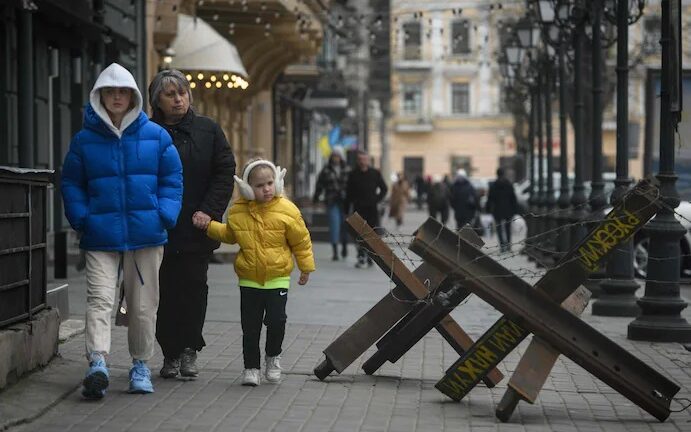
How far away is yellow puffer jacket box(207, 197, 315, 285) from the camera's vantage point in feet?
28.7

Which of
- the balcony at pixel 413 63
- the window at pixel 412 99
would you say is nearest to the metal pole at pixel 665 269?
the balcony at pixel 413 63

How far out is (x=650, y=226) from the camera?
12305mm

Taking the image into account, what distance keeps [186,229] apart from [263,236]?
0.55m

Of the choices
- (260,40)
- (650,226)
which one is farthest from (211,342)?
(260,40)

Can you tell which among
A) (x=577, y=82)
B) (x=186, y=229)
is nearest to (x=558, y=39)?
(x=577, y=82)

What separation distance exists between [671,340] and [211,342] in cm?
368

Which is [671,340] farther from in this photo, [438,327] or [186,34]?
[186,34]

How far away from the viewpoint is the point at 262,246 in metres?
8.76

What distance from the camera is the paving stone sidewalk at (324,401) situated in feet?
25.0

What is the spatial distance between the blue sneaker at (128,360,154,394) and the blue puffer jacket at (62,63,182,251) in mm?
673

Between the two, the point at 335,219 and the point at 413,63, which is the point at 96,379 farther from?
the point at 413,63

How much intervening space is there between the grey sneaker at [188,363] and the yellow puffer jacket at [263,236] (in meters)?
0.61

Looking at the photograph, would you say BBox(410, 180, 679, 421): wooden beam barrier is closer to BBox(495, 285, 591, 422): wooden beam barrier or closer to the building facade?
BBox(495, 285, 591, 422): wooden beam barrier

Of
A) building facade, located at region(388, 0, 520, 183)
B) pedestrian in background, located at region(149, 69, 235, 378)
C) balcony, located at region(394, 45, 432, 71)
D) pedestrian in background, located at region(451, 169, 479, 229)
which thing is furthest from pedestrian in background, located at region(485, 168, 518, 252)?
building facade, located at region(388, 0, 520, 183)
